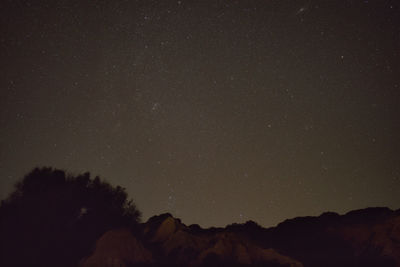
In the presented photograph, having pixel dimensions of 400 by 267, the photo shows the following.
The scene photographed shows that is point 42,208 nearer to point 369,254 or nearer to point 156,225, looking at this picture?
point 156,225

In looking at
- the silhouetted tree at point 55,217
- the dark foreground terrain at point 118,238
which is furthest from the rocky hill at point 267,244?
the silhouetted tree at point 55,217

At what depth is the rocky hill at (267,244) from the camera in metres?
35.0

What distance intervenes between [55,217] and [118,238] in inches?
208

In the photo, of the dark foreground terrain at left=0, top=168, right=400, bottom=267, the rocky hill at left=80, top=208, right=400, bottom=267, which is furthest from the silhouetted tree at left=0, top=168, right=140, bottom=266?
the rocky hill at left=80, top=208, right=400, bottom=267

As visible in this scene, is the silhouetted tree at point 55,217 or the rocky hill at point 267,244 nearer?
the silhouetted tree at point 55,217

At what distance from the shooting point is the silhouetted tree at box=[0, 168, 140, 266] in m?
29.7

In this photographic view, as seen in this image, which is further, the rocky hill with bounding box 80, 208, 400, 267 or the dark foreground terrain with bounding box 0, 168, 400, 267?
the rocky hill with bounding box 80, 208, 400, 267

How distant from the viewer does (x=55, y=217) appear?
106 ft

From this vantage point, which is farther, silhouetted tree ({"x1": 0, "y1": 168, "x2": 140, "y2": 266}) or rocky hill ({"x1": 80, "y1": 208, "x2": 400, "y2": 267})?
rocky hill ({"x1": 80, "y1": 208, "x2": 400, "y2": 267})

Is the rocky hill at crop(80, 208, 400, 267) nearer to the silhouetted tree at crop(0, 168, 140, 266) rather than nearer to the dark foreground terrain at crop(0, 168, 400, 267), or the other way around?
the dark foreground terrain at crop(0, 168, 400, 267)

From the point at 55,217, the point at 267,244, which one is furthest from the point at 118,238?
the point at 267,244

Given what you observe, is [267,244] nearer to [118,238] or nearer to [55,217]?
[118,238]

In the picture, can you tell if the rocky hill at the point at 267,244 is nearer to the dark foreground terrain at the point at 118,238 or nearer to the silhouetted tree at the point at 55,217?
the dark foreground terrain at the point at 118,238

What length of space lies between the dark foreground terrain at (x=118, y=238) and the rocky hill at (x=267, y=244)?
0.09 metres
